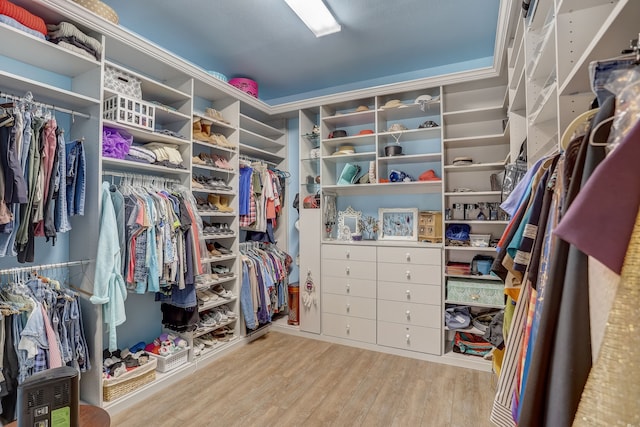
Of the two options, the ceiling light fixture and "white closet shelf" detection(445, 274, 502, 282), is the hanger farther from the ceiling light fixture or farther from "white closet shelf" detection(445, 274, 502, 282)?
"white closet shelf" detection(445, 274, 502, 282)

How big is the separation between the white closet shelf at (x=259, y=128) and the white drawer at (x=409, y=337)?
2407 millimetres

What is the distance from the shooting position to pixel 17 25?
1.74 metres

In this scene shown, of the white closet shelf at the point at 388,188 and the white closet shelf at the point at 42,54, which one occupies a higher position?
the white closet shelf at the point at 42,54

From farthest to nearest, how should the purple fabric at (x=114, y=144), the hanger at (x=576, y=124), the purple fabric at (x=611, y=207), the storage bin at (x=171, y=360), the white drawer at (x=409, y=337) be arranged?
1. the white drawer at (x=409, y=337)
2. the storage bin at (x=171, y=360)
3. the purple fabric at (x=114, y=144)
4. the hanger at (x=576, y=124)
5. the purple fabric at (x=611, y=207)

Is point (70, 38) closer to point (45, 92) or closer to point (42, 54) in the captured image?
point (42, 54)

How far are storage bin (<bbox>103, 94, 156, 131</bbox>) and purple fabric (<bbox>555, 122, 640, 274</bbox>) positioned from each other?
2.52 m

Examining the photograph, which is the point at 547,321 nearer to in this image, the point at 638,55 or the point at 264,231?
the point at 638,55

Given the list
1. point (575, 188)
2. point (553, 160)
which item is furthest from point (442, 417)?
point (575, 188)

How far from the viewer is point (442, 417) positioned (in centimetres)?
212

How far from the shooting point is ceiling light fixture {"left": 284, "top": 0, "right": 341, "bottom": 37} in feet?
7.56

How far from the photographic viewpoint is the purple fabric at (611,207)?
1.28 feet

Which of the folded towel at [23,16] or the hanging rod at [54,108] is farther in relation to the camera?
the hanging rod at [54,108]

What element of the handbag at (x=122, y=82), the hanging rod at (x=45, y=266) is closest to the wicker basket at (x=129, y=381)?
the hanging rod at (x=45, y=266)

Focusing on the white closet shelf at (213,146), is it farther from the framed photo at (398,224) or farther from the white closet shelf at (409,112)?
the framed photo at (398,224)
